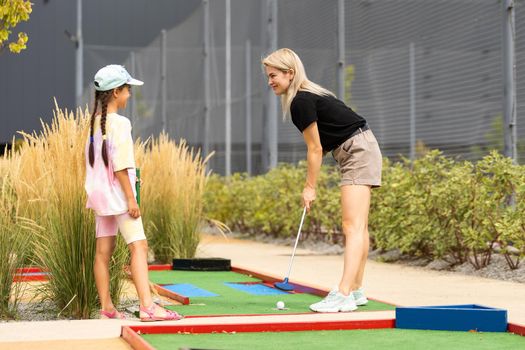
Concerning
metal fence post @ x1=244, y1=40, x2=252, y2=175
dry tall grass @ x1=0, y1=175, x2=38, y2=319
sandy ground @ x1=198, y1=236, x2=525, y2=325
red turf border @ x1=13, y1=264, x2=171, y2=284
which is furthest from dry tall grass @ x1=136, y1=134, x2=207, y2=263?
metal fence post @ x1=244, y1=40, x2=252, y2=175

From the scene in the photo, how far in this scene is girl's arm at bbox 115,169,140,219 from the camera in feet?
18.7

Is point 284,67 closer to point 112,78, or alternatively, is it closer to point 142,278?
point 112,78

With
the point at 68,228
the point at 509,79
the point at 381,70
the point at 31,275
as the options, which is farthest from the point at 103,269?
the point at 381,70

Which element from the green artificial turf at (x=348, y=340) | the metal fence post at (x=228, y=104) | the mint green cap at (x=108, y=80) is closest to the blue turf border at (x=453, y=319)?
the green artificial turf at (x=348, y=340)

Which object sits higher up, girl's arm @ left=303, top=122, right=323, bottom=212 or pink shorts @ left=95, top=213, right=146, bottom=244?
girl's arm @ left=303, top=122, right=323, bottom=212

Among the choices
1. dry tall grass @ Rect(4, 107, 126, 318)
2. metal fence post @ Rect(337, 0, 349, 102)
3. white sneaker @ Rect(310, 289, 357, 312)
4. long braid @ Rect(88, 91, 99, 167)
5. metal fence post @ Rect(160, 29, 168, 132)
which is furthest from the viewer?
metal fence post @ Rect(160, 29, 168, 132)

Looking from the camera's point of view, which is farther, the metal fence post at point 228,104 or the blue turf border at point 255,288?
the metal fence post at point 228,104

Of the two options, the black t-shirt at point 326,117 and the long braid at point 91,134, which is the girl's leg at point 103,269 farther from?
the black t-shirt at point 326,117

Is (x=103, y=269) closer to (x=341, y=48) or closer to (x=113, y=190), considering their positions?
(x=113, y=190)

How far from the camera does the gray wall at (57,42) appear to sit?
31.6 meters

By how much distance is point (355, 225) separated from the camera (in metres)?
6.27

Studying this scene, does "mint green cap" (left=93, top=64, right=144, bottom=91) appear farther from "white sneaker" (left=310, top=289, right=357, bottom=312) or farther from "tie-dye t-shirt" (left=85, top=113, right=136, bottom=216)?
"white sneaker" (left=310, top=289, right=357, bottom=312)

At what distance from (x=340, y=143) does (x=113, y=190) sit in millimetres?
1444

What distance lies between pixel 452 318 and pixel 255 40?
13200mm
